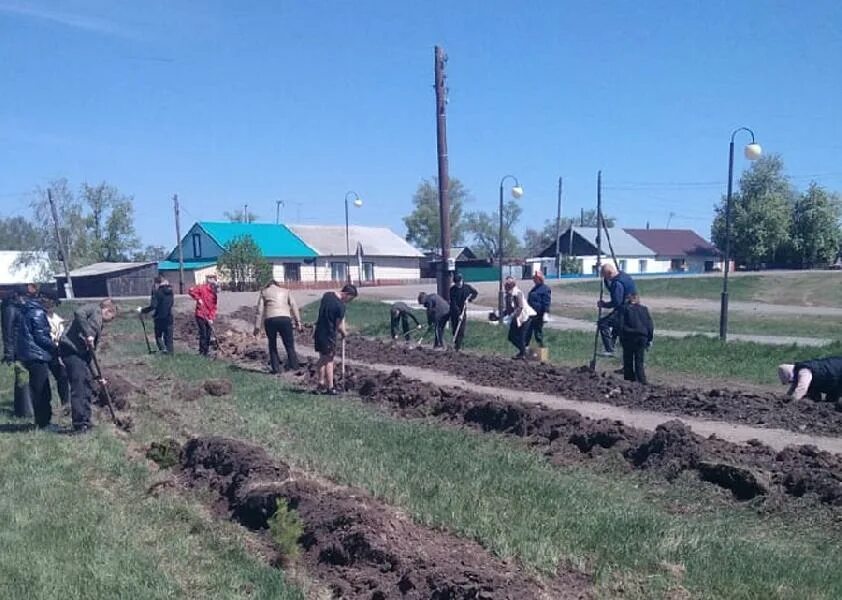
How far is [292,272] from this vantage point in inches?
2665

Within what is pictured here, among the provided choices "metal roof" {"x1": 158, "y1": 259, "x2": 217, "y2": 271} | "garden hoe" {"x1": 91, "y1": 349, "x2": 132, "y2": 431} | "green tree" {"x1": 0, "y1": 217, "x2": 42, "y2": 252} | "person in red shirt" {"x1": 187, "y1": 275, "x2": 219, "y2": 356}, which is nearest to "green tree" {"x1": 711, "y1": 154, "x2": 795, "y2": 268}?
"metal roof" {"x1": 158, "y1": 259, "x2": 217, "y2": 271}

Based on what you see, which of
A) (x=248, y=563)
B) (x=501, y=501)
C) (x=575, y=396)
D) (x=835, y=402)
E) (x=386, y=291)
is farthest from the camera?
(x=386, y=291)

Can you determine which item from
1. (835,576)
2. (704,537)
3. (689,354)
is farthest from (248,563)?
(689,354)

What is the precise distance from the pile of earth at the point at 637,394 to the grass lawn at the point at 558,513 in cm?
279

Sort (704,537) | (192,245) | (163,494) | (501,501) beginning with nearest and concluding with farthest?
(704,537)
(501,501)
(163,494)
(192,245)

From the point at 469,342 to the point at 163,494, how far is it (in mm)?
14271

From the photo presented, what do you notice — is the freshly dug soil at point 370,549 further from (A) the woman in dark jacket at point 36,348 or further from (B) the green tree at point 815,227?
(B) the green tree at point 815,227

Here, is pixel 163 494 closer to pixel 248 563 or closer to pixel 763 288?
pixel 248 563

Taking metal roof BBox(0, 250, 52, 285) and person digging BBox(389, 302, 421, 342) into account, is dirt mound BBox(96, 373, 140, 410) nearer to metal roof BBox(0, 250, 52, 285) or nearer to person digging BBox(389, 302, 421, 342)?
person digging BBox(389, 302, 421, 342)

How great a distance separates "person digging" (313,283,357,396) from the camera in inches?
507

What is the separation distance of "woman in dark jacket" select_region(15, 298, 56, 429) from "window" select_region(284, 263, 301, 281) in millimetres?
56398

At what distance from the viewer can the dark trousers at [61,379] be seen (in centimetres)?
1186

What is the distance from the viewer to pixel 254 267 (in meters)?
54.5

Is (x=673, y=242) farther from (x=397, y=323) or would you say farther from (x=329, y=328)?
(x=329, y=328)
